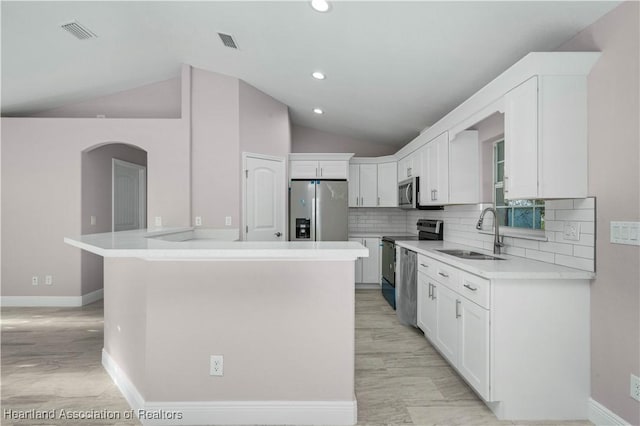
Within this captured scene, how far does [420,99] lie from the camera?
3779mm

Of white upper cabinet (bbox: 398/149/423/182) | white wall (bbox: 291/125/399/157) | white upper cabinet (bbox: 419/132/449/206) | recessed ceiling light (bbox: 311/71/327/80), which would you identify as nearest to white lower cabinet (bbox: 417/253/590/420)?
white upper cabinet (bbox: 419/132/449/206)

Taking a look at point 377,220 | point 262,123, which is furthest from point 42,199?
point 377,220

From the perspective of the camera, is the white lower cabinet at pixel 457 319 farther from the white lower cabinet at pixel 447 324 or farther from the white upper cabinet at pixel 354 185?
the white upper cabinet at pixel 354 185

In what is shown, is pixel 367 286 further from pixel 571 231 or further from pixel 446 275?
pixel 571 231

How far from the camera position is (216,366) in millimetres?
2045

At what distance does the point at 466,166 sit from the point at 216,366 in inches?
110

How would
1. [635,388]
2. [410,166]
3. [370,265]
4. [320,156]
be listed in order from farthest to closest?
[370,265] → [320,156] → [410,166] → [635,388]

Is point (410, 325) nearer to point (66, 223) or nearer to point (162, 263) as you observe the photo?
point (162, 263)

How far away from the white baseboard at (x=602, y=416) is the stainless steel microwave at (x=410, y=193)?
9.14 feet

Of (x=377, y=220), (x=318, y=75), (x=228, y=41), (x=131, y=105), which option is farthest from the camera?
(x=377, y=220)

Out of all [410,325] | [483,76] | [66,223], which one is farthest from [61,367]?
[483,76]

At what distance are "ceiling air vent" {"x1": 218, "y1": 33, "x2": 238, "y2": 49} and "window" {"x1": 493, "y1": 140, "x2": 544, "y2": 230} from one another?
9.08 ft

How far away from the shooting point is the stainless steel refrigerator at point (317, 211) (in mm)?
5238

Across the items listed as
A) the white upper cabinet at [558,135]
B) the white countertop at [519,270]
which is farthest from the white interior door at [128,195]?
the white upper cabinet at [558,135]
